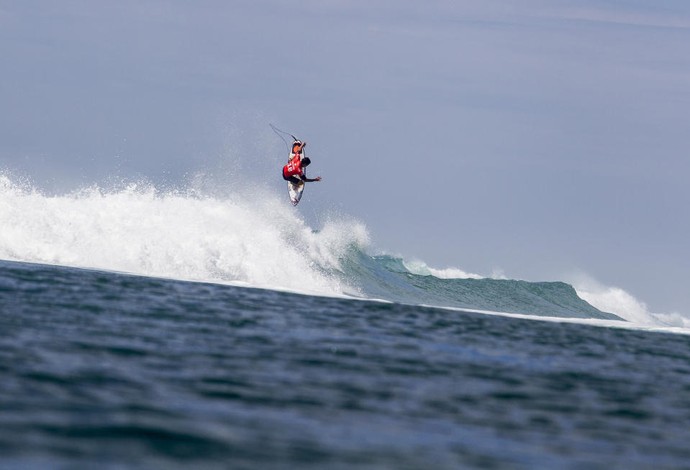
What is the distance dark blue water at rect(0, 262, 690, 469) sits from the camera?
9609mm

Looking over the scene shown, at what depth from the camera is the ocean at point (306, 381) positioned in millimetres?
9727

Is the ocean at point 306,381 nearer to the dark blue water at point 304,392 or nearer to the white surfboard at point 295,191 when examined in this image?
the dark blue water at point 304,392

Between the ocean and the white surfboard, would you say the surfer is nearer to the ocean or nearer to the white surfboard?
the white surfboard

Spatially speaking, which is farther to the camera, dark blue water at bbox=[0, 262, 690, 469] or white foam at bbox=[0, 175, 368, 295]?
white foam at bbox=[0, 175, 368, 295]

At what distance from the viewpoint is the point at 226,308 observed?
21.9 metres

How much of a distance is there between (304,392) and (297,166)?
72.5ft

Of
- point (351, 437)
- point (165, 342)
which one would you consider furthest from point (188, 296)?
point (351, 437)

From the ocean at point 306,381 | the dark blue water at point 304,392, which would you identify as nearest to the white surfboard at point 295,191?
the ocean at point 306,381

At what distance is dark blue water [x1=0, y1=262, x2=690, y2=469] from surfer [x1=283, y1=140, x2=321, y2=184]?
12.1 meters

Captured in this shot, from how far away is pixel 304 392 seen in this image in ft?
41.0

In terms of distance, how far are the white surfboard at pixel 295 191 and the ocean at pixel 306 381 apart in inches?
192

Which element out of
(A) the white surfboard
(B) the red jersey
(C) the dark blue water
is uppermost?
Answer: (B) the red jersey

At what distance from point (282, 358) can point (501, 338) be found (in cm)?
743

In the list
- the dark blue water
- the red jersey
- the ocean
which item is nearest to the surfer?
the red jersey
